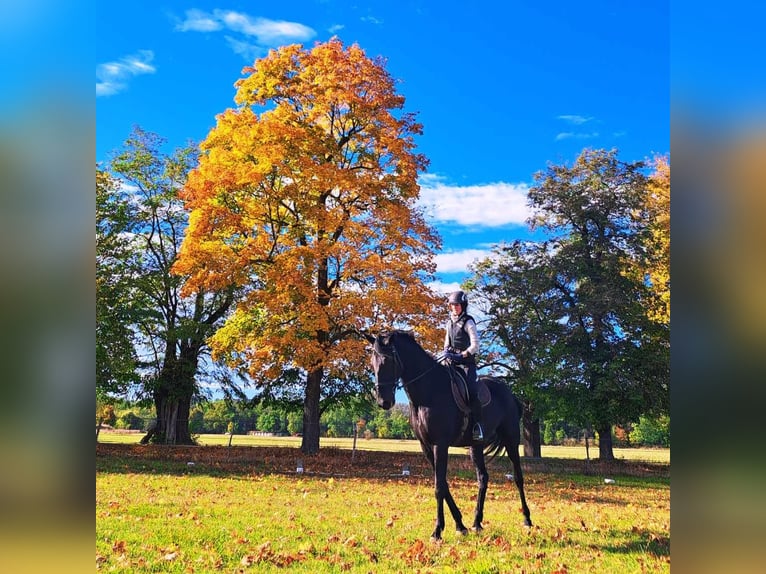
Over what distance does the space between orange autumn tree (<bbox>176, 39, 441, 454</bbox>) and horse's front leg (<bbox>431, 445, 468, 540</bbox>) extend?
941 cm

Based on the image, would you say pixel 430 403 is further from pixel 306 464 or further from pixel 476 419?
pixel 306 464

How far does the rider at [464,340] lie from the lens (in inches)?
309

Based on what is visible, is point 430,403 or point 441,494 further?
point 430,403

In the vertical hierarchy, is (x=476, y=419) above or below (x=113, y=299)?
below

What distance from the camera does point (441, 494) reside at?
7.27 meters

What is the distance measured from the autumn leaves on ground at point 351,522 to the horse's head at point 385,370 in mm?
1714

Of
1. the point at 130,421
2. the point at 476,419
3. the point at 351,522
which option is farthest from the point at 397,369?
the point at 130,421

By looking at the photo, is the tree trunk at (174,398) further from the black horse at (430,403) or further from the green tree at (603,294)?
the black horse at (430,403)

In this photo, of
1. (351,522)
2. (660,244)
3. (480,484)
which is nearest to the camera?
(480,484)

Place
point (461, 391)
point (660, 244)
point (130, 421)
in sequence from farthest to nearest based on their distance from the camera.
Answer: point (130, 421) < point (660, 244) < point (461, 391)

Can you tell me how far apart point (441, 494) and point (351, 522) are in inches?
73.8

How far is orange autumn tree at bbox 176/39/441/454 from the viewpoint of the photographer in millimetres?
17297

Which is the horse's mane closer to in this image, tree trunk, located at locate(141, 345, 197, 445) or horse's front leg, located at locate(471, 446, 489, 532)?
horse's front leg, located at locate(471, 446, 489, 532)
